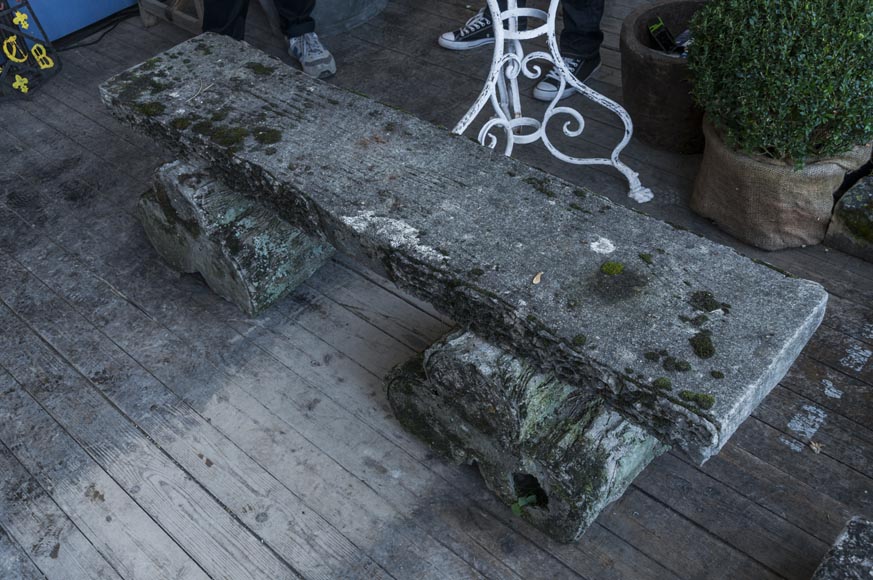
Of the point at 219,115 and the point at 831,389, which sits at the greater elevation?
the point at 219,115

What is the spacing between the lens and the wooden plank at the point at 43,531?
195 centimetres

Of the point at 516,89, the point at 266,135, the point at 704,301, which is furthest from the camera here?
the point at 516,89

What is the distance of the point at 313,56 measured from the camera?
359 centimetres

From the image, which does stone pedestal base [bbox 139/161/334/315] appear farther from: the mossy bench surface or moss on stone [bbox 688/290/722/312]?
moss on stone [bbox 688/290/722/312]

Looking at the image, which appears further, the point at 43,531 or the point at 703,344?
the point at 43,531

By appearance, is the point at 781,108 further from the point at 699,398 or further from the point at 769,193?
the point at 699,398

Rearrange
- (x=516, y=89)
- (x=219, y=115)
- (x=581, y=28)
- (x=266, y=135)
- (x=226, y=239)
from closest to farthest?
(x=266, y=135) < (x=219, y=115) < (x=226, y=239) < (x=516, y=89) < (x=581, y=28)

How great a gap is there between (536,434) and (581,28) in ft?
6.89

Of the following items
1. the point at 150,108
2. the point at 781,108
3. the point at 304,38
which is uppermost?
the point at 150,108

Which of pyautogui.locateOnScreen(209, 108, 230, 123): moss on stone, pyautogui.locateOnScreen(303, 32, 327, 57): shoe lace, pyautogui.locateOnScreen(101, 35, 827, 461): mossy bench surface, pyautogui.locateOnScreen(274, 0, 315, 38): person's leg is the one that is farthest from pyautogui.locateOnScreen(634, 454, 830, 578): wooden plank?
pyautogui.locateOnScreen(274, 0, 315, 38): person's leg

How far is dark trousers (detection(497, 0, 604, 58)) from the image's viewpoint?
10.8 feet

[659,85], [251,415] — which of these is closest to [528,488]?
[251,415]

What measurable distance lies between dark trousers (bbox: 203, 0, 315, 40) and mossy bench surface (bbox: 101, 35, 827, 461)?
1305 millimetres

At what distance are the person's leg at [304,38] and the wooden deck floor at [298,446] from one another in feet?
3.54
